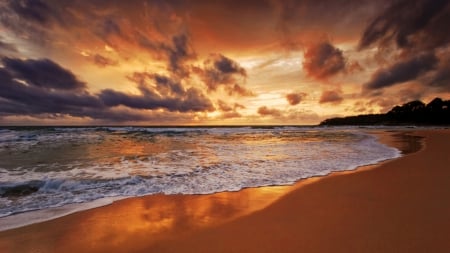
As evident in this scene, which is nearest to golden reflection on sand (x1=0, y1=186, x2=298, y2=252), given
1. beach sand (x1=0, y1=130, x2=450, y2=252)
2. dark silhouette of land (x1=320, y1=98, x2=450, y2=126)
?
beach sand (x1=0, y1=130, x2=450, y2=252)

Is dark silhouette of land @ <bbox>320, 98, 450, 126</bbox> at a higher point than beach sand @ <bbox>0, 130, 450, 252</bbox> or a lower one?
higher

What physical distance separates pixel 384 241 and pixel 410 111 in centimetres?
9769

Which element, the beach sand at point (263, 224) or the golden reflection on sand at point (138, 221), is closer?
the beach sand at point (263, 224)

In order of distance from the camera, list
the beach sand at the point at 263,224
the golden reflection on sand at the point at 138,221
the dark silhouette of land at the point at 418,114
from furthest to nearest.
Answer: the dark silhouette of land at the point at 418,114 → the golden reflection on sand at the point at 138,221 → the beach sand at the point at 263,224

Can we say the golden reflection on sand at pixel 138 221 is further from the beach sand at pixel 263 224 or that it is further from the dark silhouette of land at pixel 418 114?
the dark silhouette of land at pixel 418 114

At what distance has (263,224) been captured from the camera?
3537mm

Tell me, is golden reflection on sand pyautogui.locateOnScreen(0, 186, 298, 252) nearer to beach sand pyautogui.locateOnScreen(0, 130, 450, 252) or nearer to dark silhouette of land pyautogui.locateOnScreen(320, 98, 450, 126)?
beach sand pyautogui.locateOnScreen(0, 130, 450, 252)

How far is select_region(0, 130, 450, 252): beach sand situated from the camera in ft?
9.64

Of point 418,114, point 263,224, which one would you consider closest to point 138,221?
point 263,224

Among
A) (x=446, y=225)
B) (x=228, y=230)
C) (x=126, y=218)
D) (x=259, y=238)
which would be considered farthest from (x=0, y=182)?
(x=446, y=225)

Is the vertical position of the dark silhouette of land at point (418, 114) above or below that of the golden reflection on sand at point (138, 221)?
above

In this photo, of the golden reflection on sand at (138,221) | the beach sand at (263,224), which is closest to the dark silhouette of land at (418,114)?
the beach sand at (263,224)

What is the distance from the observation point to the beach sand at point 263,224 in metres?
2.94

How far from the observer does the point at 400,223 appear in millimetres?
3367
